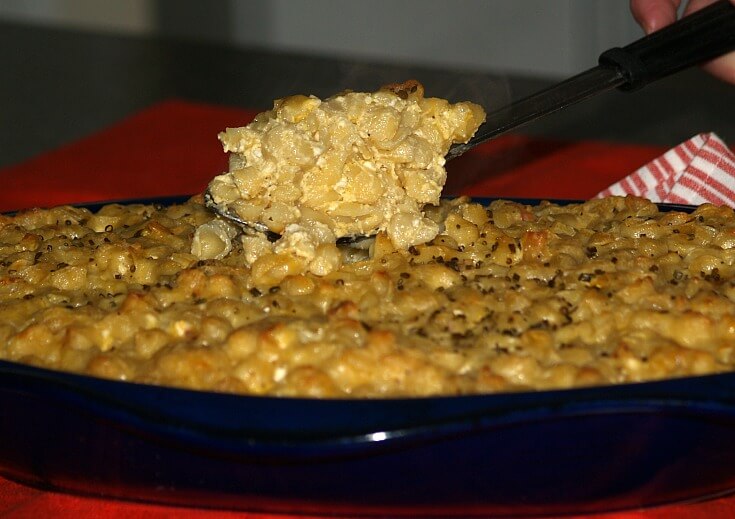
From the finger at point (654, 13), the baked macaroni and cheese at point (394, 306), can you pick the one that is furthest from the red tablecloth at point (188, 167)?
the baked macaroni and cheese at point (394, 306)

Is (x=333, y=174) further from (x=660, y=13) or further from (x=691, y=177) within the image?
(x=660, y=13)

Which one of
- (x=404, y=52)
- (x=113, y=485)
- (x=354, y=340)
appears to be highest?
(x=354, y=340)

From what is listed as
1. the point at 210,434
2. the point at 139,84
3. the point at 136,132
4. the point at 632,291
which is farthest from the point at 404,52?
the point at 210,434

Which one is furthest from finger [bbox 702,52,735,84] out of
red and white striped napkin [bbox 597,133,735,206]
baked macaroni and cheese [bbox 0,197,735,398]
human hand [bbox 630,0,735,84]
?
baked macaroni and cheese [bbox 0,197,735,398]

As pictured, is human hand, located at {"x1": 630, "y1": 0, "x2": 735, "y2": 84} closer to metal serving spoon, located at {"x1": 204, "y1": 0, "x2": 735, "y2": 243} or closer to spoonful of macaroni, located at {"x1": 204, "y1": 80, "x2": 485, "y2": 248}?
metal serving spoon, located at {"x1": 204, "y1": 0, "x2": 735, "y2": 243}

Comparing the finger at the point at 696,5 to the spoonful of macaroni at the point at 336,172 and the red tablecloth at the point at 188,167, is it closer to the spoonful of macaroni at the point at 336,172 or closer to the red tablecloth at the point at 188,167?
the red tablecloth at the point at 188,167

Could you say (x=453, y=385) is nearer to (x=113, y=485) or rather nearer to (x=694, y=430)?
(x=694, y=430)
